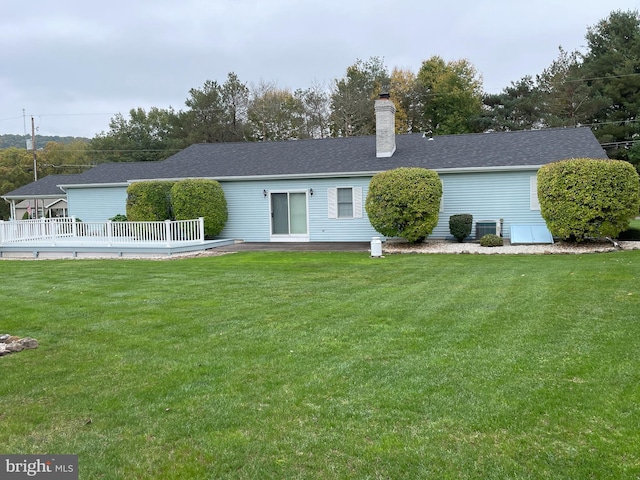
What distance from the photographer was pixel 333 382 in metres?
3.81

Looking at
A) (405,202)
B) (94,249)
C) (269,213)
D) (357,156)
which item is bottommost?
(94,249)

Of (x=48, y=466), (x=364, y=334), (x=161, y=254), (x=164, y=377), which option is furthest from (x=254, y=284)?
(x=161, y=254)

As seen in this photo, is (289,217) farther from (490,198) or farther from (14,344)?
(14,344)

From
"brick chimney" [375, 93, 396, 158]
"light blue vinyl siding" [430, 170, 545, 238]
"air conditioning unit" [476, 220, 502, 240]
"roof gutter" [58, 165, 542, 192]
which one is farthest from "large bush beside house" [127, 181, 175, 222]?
"air conditioning unit" [476, 220, 502, 240]

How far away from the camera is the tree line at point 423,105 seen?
33.9m

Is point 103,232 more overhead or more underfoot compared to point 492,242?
more overhead

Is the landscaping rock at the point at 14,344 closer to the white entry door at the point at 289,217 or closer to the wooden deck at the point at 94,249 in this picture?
the wooden deck at the point at 94,249

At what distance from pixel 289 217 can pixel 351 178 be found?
9.06 feet

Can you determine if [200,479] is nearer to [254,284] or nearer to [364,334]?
[364,334]

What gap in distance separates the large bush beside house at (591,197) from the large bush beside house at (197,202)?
1080 centimetres

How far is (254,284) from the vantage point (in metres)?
8.56

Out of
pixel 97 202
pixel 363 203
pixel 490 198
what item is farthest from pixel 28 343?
pixel 97 202

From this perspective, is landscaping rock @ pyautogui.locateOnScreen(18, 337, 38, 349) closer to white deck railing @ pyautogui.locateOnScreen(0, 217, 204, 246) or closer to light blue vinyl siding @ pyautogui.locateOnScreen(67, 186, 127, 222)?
white deck railing @ pyautogui.locateOnScreen(0, 217, 204, 246)

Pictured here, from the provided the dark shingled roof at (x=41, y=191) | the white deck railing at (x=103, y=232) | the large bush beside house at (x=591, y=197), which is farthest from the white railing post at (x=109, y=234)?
the dark shingled roof at (x=41, y=191)
